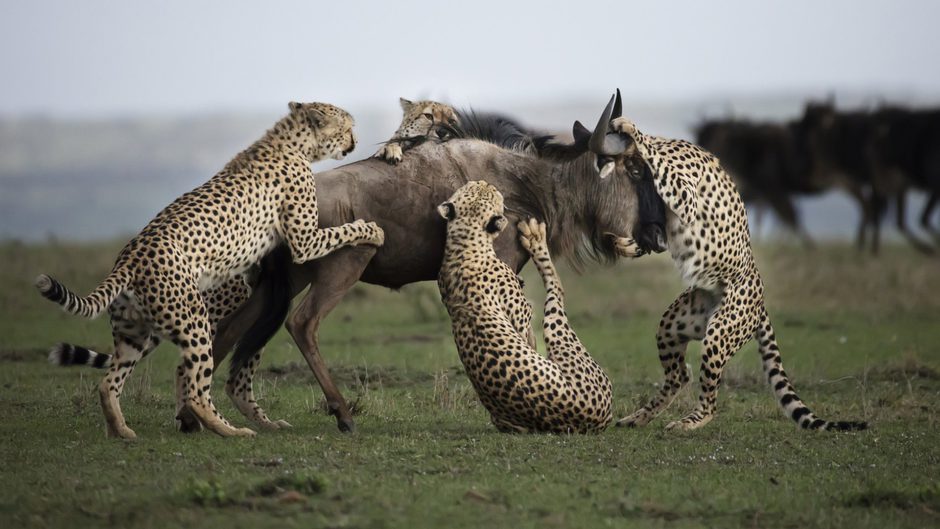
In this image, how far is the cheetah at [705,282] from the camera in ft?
27.0

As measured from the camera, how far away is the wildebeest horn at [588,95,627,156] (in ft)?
26.9

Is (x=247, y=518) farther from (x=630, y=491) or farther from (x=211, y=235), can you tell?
(x=211, y=235)

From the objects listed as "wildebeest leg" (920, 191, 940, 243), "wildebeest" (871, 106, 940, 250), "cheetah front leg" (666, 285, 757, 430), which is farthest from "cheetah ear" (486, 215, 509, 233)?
"wildebeest" (871, 106, 940, 250)

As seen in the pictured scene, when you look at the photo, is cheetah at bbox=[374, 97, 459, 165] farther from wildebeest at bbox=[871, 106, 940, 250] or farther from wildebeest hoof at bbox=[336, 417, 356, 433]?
wildebeest at bbox=[871, 106, 940, 250]

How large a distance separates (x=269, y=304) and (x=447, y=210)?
1.17 m

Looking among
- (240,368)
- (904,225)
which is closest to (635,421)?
(240,368)

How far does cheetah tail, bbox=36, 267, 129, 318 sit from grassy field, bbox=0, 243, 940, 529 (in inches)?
27.8

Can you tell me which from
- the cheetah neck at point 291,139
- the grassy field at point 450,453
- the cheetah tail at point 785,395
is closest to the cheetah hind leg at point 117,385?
the grassy field at point 450,453

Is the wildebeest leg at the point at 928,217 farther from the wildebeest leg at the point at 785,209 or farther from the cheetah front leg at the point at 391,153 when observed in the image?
the cheetah front leg at the point at 391,153

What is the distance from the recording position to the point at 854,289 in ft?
56.2

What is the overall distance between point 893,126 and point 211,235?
2044 centimetres

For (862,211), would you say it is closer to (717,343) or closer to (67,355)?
(717,343)

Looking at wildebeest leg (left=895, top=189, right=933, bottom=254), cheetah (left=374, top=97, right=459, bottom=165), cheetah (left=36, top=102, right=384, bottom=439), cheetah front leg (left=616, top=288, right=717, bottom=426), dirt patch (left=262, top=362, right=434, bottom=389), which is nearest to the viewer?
cheetah (left=36, top=102, right=384, bottom=439)

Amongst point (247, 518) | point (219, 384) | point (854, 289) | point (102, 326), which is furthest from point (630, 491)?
point (854, 289)
